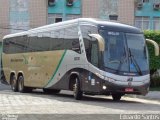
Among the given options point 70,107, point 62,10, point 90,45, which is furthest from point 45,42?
point 62,10

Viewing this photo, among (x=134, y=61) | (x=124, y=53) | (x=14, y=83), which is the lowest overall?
(x=14, y=83)

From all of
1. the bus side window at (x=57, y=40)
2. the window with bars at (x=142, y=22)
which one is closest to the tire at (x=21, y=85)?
the bus side window at (x=57, y=40)

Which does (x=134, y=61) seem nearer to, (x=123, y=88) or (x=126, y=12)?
(x=123, y=88)

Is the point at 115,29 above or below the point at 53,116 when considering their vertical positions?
above

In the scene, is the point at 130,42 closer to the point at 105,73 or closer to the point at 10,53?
the point at 105,73

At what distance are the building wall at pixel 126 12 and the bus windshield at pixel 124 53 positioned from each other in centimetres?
3214

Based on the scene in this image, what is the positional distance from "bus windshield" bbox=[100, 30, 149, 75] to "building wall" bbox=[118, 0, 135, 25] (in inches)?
1265

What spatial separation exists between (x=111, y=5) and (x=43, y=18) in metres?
7.77

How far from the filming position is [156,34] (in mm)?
36062

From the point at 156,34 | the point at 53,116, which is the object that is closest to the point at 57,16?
the point at 156,34

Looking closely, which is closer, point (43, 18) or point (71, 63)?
point (71, 63)

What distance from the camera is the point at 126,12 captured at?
53000mm

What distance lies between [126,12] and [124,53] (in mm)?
33049

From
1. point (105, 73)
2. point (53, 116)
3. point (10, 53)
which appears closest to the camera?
point (53, 116)
